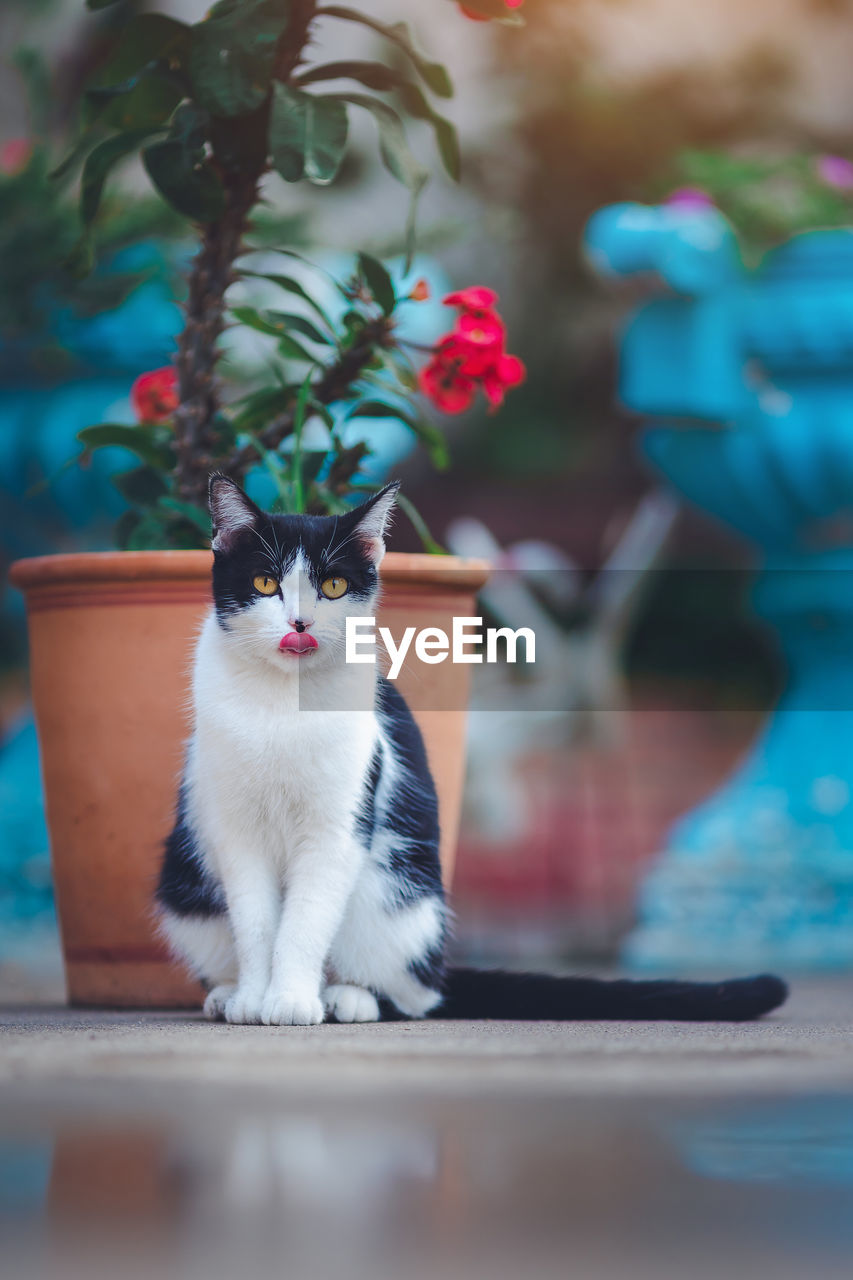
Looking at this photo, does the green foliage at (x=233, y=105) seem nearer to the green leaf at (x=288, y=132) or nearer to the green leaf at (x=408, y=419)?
the green leaf at (x=288, y=132)

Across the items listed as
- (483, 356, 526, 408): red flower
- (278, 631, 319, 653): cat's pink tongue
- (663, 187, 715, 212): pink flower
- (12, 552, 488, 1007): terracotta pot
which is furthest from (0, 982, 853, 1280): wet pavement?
(663, 187, 715, 212): pink flower

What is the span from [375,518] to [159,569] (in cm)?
32

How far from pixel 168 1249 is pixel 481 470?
5448 mm

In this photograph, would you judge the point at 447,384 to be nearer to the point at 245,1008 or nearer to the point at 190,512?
the point at 190,512

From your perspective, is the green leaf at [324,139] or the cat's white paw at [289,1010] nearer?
the cat's white paw at [289,1010]

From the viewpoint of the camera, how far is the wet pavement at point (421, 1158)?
69cm

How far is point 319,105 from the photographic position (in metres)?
1.49

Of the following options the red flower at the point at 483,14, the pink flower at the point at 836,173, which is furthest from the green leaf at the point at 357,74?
the pink flower at the point at 836,173

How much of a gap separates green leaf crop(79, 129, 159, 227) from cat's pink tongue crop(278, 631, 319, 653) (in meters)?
0.62

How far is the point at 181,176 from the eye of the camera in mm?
1518

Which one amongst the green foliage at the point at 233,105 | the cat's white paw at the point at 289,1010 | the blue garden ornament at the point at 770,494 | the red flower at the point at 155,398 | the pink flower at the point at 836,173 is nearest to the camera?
the cat's white paw at the point at 289,1010

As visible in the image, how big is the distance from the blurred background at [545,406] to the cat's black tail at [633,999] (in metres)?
0.88

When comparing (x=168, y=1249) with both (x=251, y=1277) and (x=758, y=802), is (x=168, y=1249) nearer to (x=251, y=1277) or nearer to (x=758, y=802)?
(x=251, y=1277)

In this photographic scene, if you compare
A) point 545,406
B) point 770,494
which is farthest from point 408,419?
point 545,406
